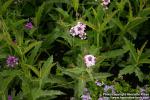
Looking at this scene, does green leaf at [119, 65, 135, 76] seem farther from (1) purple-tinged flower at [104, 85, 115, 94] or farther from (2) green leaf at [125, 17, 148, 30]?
(2) green leaf at [125, 17, 148, 30]

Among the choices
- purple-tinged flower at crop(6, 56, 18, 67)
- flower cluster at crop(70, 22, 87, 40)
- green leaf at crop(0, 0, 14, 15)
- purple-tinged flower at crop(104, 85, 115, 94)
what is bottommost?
purple-tinged flower at crop(104, 85, 115, 94)

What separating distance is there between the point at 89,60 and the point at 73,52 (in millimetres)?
447

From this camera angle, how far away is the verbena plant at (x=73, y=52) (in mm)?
2338

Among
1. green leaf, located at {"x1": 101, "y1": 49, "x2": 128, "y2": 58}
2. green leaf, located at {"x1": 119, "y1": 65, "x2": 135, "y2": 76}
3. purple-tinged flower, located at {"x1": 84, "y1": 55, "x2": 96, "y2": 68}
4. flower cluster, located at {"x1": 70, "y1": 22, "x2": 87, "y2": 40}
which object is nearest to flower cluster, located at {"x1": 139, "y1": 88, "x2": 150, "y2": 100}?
green leaf, located at {"x1": 119, "y1": 65, "x2": 135, "y2": 76}

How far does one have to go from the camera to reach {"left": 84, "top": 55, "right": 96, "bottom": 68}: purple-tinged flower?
2240 mm

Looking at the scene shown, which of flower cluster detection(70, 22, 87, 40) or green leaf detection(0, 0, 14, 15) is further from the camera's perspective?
green leaf detection(0, 0, 14, 15)

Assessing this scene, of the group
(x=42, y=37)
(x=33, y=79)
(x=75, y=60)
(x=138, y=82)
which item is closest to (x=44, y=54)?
(x=42, y=37)

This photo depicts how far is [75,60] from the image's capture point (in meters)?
2.67

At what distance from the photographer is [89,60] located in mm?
2256

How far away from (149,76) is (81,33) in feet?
2.13

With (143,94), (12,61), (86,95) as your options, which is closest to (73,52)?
(86,95)

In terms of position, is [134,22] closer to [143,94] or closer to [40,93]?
[143,94]

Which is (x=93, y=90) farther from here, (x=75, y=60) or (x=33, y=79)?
(x=33, y=79)

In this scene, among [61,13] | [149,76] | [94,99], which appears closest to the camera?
[94,99]
